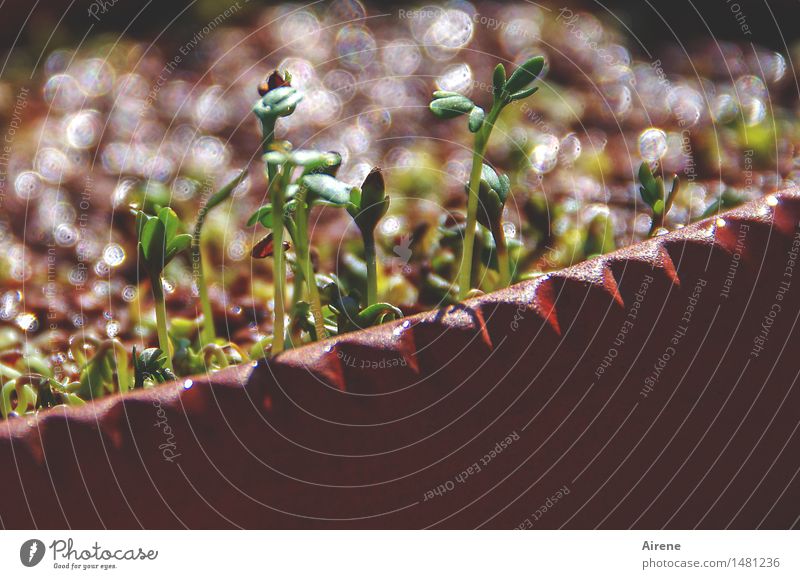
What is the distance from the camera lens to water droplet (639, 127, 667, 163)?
49.1 inches

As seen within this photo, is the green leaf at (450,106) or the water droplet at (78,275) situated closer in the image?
the green leaf at (450,106)

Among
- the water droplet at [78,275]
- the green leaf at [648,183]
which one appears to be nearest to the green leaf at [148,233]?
the green leaf at [648,183]

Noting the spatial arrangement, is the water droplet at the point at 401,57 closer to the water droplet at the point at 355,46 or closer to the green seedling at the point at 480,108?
the water droplet at the point at 355,46

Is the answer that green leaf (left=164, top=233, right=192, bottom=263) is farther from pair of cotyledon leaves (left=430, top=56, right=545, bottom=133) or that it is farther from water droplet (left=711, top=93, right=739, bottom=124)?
water droplet (left=711, top=93, right=739, bottom=124)

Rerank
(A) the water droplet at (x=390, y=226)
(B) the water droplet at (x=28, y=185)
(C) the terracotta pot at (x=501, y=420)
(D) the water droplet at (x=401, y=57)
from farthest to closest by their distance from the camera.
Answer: (D) the water droplet at (x=401, y=57) < (B) the water droplet at (x=28, y=185) < (A) the water droplet at (x=390, y=226) < (C) the terracotta pot at (x=501, y=420)

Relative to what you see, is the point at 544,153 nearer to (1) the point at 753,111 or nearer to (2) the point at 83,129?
(1) the point at 753,111

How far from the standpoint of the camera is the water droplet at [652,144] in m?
1.25

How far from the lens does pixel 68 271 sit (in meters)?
1.12

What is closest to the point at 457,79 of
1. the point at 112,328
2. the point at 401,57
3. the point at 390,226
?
the point at 401,57

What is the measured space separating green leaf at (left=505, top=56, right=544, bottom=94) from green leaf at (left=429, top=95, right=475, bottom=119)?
32mm

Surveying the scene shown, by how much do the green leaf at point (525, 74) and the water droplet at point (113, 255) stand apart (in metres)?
0.66

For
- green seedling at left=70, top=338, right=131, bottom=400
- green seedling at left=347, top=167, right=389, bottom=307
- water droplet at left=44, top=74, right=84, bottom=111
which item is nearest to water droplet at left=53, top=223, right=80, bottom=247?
water droplet at left=44, top=74, right=84, bottom=111

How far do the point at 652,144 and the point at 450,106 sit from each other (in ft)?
2.49

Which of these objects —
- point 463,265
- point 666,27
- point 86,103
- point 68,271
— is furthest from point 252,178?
point 666,27
